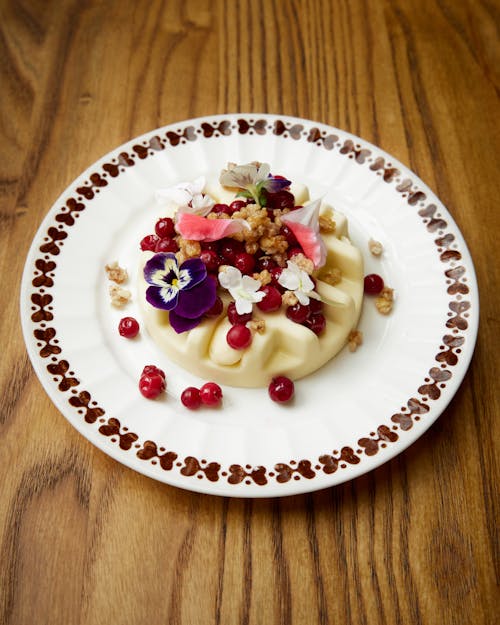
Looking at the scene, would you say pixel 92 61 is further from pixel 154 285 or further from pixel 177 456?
pixel 177 456

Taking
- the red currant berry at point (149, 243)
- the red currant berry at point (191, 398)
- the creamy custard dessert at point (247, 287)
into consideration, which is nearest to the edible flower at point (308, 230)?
the creamy custard dessert at point (247, 287)

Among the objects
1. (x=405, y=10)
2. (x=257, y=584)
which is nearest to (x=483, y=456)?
(x=257, y=584)

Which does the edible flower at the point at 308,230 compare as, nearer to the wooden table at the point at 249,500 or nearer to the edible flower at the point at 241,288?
the edible flower at the point at 241,288

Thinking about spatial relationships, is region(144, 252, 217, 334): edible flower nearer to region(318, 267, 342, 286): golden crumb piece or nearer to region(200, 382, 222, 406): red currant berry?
region(200, 382, 222, 406): red currant berry

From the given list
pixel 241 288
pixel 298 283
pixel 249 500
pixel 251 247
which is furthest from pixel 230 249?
pixel 249 500

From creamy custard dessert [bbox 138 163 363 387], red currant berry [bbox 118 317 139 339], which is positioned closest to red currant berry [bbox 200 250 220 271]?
creamy custard dessert [bbox 138 163 363 387]
